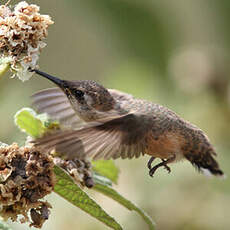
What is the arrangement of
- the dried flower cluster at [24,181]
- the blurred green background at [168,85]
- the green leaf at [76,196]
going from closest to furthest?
the dried flower cluster at [24,181]
the green leaf at [76,196]
the blurred green background at [168,85]

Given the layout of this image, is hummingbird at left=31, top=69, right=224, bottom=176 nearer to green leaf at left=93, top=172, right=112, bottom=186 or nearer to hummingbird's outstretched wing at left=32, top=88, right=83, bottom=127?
hummingbird's outstretched wing at left=32, top=88, right=83, bottom=127

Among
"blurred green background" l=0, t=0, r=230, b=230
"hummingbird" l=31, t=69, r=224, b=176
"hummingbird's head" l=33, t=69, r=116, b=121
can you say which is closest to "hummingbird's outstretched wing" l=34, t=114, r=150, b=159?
"hummingbird" l=31, t=69, r=224, b=176

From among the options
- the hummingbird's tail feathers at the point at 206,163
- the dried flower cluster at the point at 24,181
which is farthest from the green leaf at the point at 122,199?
the hummingbird's tail feathers at the point at 206,163

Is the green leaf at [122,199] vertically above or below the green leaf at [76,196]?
above

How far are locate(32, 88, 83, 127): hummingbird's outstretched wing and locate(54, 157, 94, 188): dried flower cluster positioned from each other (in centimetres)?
41

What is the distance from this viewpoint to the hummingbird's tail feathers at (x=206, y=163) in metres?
3.47

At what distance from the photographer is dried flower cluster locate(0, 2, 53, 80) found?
2834 mm

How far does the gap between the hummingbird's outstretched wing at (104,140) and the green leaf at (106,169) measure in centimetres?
31

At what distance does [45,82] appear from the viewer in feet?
22.0

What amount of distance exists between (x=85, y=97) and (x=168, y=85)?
94.2 inches

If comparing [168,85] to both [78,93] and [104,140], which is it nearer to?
[78,93]

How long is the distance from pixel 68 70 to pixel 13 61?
493 cm

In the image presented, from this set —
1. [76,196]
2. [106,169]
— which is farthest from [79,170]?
[106,169]

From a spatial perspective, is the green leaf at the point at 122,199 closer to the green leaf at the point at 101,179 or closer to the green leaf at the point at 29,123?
the green leaf at the point at 101,179
